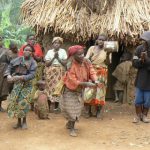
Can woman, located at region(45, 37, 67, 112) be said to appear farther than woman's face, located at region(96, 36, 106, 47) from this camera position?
Yes

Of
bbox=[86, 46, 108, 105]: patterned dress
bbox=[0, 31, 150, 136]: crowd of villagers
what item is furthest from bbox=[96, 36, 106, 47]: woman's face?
bbox=[86, 46, 108, 105]: patterned dress

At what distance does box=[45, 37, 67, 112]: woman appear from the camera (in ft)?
25.3

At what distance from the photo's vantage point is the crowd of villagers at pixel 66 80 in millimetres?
6363

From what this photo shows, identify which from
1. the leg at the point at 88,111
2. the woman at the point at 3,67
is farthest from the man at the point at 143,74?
the woman at the point at 3,67

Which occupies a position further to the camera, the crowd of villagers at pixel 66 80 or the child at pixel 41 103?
the child at pixel 41 103

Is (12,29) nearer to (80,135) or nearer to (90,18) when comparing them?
(90,18)

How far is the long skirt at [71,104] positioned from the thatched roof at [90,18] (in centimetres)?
248

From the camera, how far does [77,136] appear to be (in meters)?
6.39

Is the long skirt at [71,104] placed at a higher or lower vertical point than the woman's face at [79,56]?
lower

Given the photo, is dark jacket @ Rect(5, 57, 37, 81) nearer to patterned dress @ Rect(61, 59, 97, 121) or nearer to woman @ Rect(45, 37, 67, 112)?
patterned dress @ Rect(61, 59, 97, 121)

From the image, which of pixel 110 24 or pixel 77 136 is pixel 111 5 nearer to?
pixel 110 24

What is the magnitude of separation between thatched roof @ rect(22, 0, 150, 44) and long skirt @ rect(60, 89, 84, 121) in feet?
8.15

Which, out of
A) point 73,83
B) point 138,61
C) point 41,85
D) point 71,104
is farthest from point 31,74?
point 138,61

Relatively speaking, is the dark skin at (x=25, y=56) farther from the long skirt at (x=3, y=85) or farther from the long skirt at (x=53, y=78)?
the long skirt at (x=3, y=85)
